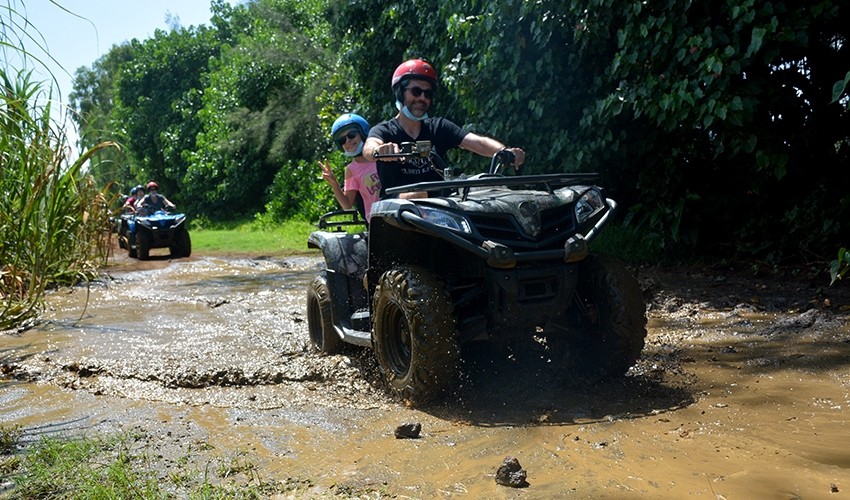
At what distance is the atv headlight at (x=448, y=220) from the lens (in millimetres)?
4332

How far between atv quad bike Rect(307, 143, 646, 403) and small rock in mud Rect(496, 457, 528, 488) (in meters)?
1.07

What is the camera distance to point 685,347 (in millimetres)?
5812

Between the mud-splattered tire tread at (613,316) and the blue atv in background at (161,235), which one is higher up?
the mud-splattered tire tread at (613,316)

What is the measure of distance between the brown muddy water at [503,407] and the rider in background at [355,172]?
108cm

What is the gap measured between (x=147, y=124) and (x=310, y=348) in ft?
121

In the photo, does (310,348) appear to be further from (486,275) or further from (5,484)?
(5,484)

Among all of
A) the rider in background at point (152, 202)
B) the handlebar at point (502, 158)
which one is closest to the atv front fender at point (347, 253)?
the handlebar at point (502, 158)

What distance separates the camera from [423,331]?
4367mm

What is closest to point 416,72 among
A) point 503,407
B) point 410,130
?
point 410,130

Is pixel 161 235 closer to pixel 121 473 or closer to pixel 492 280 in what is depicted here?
pixel 492 280

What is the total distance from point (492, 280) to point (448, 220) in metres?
0.36

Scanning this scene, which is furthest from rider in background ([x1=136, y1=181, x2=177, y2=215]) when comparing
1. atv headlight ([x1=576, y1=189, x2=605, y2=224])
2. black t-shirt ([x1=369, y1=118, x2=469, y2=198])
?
atv headlight ([x1=576, y1=189, x2=605, y2=224])

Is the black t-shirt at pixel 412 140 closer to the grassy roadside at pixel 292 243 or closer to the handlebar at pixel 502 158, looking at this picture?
the handlebar at pixel 502 158

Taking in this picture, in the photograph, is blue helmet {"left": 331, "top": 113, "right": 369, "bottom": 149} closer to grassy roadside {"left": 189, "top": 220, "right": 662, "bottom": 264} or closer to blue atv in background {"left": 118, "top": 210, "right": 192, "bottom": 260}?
grassy roadside {"left": 189, "top": 220, "right": 662, "bottom": 264}
